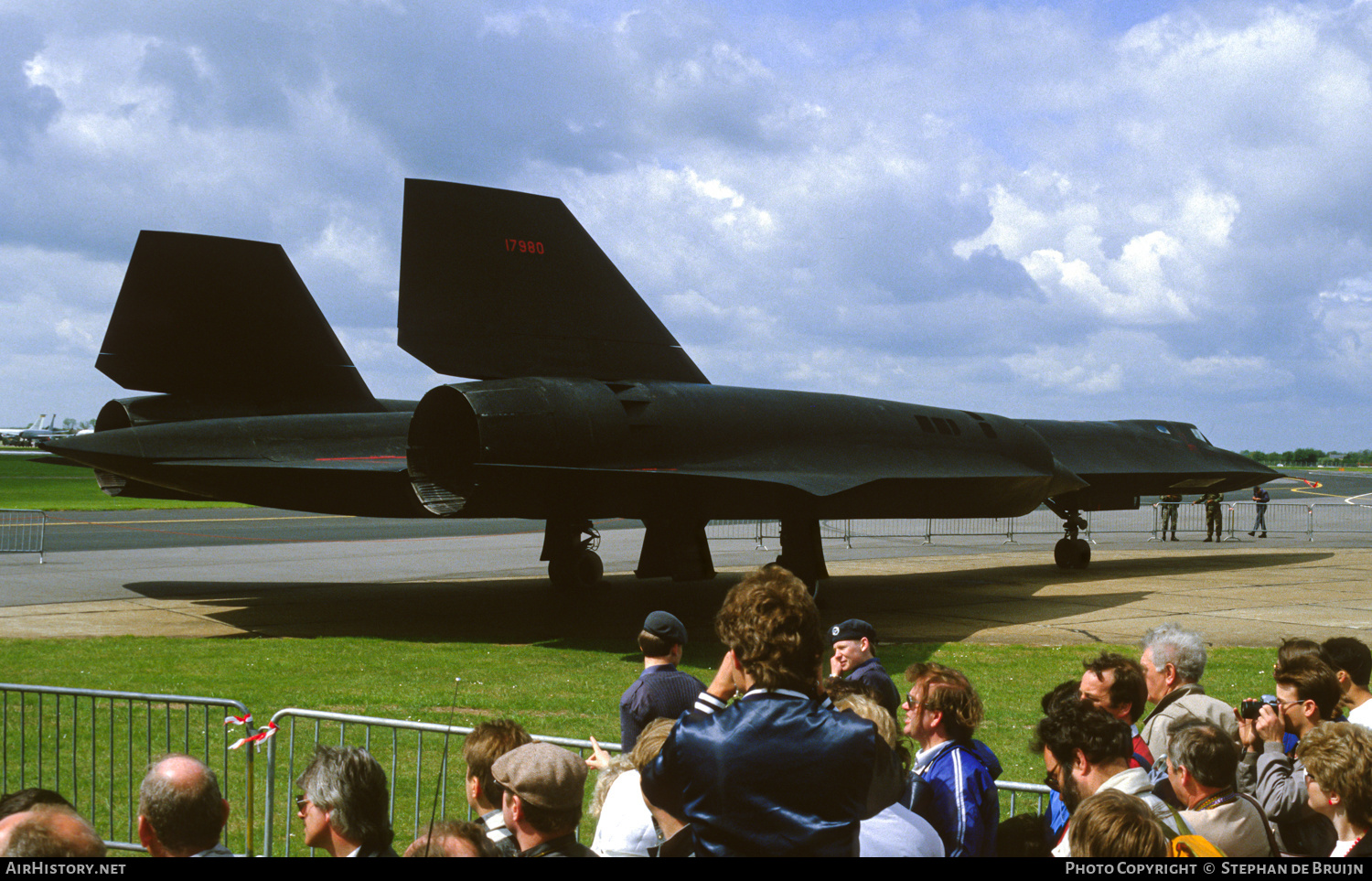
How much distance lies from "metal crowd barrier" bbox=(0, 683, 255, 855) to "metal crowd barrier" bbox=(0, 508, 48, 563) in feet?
46.4

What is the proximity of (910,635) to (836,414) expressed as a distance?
11.1ft

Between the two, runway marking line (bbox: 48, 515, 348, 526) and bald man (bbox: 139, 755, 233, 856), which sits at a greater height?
bald man (bbox: 139, 755, 233, 856)

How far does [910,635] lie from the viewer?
1270 cm

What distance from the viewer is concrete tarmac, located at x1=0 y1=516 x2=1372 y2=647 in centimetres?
1302

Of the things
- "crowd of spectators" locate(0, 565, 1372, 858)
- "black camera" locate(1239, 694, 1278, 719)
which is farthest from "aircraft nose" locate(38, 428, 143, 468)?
"black camera" locate(1239, 694, 1278, 719)

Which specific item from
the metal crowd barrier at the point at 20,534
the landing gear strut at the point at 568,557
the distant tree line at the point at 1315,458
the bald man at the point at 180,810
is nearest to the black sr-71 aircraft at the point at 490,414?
the landing gear strut at the point at 568,557

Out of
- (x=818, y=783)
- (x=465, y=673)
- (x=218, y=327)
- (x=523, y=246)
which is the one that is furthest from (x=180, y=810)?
(x=218, y=327)

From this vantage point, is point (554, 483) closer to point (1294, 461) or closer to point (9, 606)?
point (9, 606)

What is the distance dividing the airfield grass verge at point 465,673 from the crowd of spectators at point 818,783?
3211mm

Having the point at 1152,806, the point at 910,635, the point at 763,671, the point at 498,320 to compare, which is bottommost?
the point at 910,635

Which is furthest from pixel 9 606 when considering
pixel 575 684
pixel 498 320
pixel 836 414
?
pixel 836 414

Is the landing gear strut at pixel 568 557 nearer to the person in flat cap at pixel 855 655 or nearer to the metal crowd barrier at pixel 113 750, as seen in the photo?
the metal crowd barrier at pixel 113 750

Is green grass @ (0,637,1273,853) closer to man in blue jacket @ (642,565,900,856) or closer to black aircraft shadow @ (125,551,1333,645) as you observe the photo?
black aircraft shadow @ (125,551,1333,645)

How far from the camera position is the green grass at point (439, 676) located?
7773 millimetres
